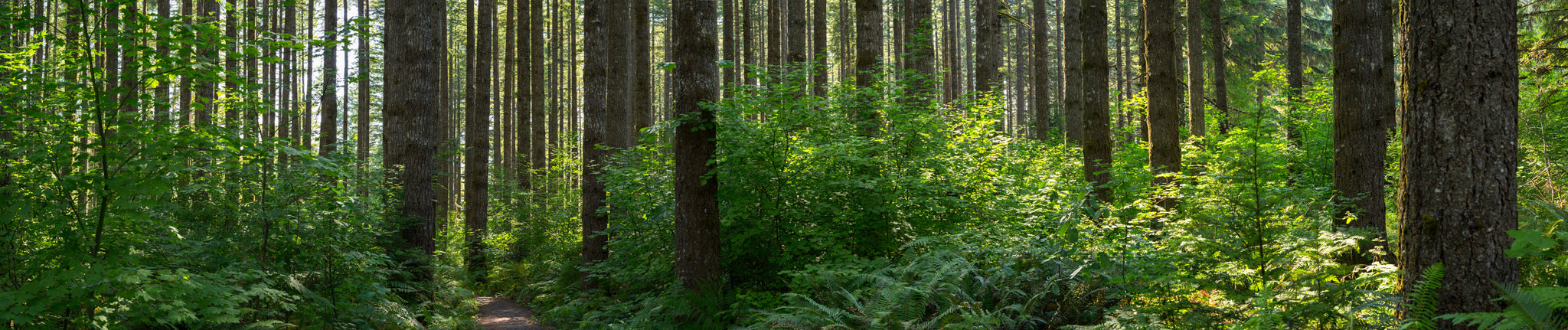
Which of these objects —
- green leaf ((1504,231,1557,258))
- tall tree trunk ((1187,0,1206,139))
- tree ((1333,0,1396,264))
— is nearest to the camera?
green leaf ((1504,231,1557,258))

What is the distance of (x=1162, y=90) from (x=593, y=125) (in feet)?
25.8

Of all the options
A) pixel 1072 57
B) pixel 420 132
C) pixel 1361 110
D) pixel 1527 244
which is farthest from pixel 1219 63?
pixel 420 132

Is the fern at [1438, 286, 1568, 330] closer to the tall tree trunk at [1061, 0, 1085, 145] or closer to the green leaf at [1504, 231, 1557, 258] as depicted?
the green leaf at [1504, 231, 1557, 258]

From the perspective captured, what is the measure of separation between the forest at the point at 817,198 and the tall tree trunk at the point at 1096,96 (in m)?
0.04

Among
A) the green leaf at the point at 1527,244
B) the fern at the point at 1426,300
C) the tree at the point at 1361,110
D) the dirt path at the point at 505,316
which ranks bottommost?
the dirt path at the point at 505,316

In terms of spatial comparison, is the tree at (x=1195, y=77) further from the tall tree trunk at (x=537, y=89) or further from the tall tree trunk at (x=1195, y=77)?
the tall tree trunk at (x=537, y=89)

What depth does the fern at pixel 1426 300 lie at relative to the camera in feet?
12.1

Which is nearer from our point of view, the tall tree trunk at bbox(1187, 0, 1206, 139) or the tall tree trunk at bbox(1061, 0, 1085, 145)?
the tall tree trunk at bbox(1061, 0, 1085, 145)

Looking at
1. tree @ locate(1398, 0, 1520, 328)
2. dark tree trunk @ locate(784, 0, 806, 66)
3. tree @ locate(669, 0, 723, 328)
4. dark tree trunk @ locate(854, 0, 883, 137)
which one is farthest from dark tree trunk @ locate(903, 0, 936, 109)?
tree @ locate(1398, 0, 1520, 328)

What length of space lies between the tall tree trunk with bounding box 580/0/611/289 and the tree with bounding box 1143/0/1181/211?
24.8 feet

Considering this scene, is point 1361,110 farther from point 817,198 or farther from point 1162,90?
point 817,198

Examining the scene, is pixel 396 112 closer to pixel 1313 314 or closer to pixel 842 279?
pixel 842 279

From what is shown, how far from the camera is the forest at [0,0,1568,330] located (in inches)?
154

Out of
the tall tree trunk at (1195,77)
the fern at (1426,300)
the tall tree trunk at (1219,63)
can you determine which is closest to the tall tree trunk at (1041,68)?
the tall tree trunk at (1195,77)
